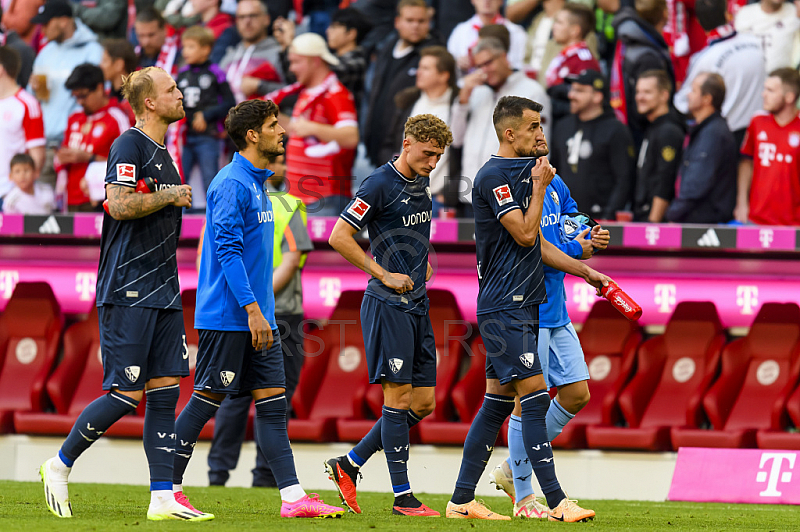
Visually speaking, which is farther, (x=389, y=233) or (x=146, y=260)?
(x=389, y=233)

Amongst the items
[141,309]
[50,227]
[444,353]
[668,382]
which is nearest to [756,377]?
[668,382]

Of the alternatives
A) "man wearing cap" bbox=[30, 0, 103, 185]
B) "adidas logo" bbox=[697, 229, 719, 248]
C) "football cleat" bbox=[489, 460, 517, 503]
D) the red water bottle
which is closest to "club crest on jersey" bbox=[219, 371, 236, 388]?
"football cleat" bbox=[489, 460, 517, 503]

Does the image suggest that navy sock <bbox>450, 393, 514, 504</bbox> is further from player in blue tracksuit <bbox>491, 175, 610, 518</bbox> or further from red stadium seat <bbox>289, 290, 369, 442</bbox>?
red stadium seat <bbox>289, 290, 369, 442</bbox>

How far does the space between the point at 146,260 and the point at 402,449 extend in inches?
60.7

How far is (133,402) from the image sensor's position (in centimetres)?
451

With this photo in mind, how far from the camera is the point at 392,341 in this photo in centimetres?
502

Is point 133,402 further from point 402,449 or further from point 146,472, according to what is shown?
point 146,472

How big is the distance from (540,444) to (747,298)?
13.8 ft

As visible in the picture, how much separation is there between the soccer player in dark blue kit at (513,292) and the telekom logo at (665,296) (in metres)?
3.49

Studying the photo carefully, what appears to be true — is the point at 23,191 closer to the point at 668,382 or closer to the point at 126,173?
the point at 126,173

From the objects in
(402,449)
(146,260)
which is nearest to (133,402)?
(146,260)

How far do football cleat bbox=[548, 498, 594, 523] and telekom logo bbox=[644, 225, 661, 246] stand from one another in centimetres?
351

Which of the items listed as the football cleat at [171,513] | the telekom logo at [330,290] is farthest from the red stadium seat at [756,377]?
the football cleat at [171,513]

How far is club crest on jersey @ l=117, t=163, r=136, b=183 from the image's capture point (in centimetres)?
449
